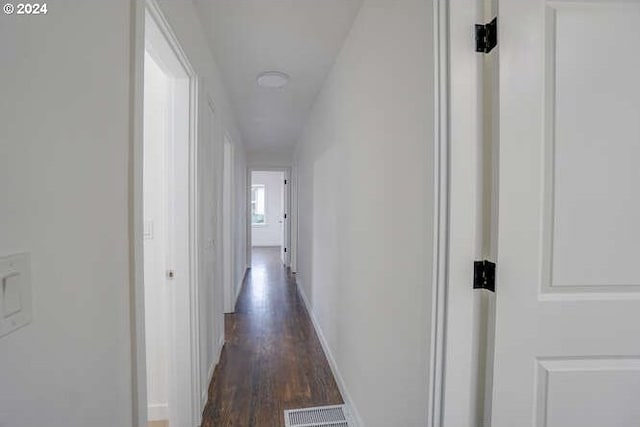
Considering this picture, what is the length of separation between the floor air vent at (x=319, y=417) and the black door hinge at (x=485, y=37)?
2.01 meters

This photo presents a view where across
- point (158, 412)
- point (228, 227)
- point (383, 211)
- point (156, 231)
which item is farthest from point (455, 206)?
point (228, 227)

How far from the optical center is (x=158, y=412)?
1.84m

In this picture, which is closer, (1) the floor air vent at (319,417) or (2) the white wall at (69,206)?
(2) the white wall at (69,206)

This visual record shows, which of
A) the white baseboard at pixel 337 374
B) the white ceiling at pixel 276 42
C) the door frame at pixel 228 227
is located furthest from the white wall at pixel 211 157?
the white baseboard at pixel 337 374

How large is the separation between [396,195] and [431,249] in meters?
0.36

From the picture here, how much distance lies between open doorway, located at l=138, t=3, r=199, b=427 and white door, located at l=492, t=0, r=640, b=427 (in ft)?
4.94

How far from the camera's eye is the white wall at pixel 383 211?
1.04 m

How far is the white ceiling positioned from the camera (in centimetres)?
172

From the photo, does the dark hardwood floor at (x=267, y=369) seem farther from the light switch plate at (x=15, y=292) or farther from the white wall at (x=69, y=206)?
the light switch plate at (x=15, y=292)

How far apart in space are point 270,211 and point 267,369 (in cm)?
768

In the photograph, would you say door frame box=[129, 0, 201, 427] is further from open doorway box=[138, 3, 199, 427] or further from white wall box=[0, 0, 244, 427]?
open doorway box=[138, 3, 199, 427]

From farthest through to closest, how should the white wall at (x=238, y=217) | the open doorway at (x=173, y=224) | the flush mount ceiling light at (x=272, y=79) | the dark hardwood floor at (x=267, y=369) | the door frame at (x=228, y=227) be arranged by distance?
the white wall at (x=238, y=217)
the door frame at (x=228, y=227)
the flush mount ceiling light at (x=272, y=79)
the dark hardwood floor at (x=267, y=369)
the open doorway at (x=173, y=224)

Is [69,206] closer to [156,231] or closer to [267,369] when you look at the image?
[156,231]

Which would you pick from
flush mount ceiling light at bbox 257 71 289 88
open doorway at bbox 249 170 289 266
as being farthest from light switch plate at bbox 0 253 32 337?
open doorway at bbox 249 170 289 266
